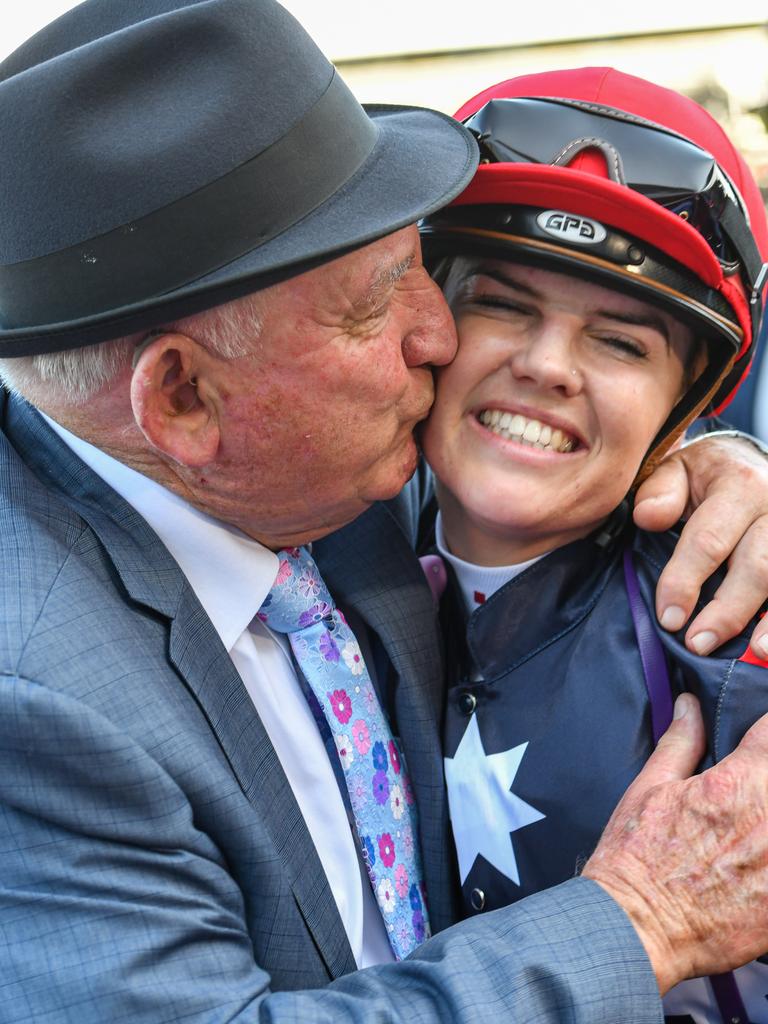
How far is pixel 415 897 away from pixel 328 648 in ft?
1.63

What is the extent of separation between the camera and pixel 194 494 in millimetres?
1863

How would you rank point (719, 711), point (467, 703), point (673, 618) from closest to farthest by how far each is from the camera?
point (719, 711) < point (673, 618) < point (467, 703)

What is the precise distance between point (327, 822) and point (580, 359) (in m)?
0.95

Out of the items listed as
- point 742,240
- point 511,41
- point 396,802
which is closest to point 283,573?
point 396,802

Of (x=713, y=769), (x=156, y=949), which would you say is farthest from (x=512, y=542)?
(x=156, y=949)

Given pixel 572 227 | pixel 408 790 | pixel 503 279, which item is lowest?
pixel 408 790

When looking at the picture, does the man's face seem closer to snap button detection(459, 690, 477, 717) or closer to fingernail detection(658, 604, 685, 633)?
snap button detection(459, 690, 477, 717)

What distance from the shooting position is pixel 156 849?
1514 mm

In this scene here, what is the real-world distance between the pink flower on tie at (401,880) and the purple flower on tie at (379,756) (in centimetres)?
18

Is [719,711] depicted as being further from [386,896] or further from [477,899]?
[386,896]

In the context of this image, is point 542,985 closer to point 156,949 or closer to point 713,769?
point 713,769

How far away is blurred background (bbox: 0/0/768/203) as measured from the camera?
715 centimetres

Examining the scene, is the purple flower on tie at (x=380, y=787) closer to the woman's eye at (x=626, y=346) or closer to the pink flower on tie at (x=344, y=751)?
the pink flower on tie at (x=344, y=751)

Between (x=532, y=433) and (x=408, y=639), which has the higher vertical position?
(x=532, y=433)
